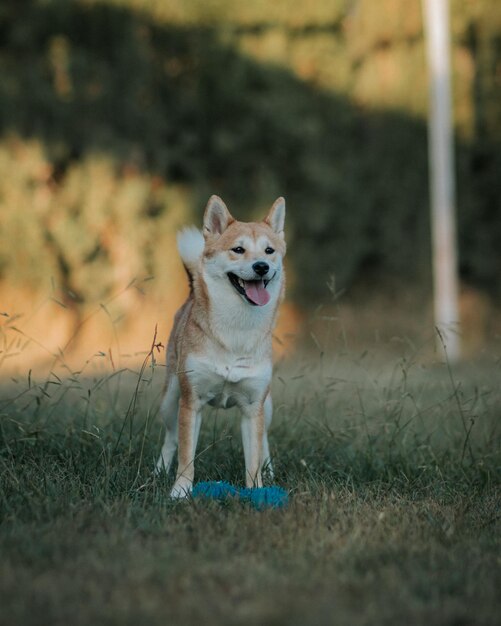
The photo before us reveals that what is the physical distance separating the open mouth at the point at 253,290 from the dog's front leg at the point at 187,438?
1.81ft

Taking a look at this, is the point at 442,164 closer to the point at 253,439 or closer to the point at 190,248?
the point at 190,248

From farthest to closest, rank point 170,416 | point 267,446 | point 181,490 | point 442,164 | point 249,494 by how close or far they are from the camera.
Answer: point 442,164 → point 170,416 → point 267,446 → point 181,490 → point 249,494

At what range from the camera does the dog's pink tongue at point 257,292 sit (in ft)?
13.1

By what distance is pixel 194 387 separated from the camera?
3998 mm

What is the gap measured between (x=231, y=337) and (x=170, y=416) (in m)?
0.68

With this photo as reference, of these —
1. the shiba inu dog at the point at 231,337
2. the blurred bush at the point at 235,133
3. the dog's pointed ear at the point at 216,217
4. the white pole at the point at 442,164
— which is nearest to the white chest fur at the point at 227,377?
the shiba inu dog at the point at 231,337

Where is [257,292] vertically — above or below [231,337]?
above

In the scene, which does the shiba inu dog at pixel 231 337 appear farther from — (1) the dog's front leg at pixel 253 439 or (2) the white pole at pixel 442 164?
(2) the white pole at pixel 442 164

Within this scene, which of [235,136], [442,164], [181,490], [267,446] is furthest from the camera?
[235,136]

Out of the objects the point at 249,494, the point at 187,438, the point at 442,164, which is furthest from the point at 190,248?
the point at 442,164

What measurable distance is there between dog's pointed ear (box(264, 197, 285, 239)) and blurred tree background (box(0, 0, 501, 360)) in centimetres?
656

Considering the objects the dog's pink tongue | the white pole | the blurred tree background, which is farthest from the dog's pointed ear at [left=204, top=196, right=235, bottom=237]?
the white pole

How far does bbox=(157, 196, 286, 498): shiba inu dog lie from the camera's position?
3.98m

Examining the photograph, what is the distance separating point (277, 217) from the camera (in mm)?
4473
